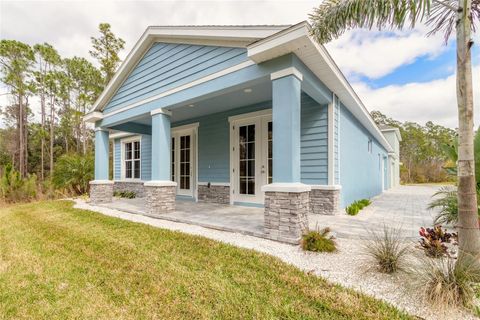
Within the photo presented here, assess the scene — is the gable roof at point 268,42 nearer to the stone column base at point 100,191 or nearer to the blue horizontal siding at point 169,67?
the blue horizontal siding at point 169,67

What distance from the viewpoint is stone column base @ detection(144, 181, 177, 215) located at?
18.9 ft

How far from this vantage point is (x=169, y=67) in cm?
602

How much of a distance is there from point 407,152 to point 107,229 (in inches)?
1356

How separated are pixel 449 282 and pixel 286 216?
77.1 inches

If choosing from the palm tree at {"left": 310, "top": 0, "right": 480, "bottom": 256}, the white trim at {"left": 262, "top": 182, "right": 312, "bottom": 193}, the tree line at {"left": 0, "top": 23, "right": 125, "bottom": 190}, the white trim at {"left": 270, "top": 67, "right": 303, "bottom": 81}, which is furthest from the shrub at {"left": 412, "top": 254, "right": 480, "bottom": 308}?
the tree line at {"left": 0, "top": 23, "right": 125, "bottom": 190}

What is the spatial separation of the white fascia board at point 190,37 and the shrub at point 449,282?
3.64 metres

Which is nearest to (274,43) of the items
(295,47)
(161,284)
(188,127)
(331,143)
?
(295,47)

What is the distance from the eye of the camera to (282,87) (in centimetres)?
385

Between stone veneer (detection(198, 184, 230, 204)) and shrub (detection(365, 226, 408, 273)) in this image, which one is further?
stone veneer (detection(198, 184, 230, 204))

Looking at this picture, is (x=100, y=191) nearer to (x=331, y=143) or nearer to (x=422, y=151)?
(x=331, y=143)

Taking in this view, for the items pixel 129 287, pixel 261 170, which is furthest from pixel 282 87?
pixel 129 287

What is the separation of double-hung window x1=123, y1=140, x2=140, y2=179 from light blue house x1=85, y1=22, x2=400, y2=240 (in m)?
2.28

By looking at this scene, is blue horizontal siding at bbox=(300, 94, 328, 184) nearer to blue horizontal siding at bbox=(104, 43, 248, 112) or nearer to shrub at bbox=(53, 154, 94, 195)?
blue horizontal siding at bbox=(104, 43, 248, 112)

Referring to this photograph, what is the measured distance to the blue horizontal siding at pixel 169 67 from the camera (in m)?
4.79
